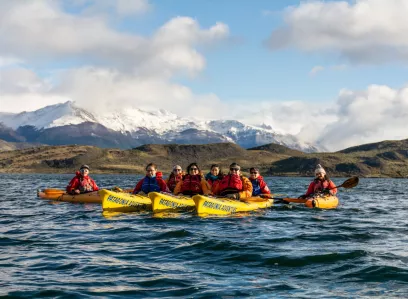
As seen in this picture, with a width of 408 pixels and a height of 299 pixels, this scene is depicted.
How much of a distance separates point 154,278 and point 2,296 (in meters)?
2.84

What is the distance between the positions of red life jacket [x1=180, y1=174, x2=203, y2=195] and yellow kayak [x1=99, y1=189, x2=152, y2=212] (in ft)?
7.96

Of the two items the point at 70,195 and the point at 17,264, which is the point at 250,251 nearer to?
the point at 17,264

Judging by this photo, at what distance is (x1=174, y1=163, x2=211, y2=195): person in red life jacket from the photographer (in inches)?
970

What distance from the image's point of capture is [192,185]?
25297 millimetres

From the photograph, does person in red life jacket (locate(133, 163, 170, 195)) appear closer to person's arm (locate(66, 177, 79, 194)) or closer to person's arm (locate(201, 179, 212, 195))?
person's arm (locate(201, 179, 212, 195))

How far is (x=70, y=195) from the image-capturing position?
29797 millimetres

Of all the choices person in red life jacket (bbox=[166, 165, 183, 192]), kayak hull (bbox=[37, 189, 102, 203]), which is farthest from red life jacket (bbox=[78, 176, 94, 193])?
person in red life jacket (bbox=[166, 165, 183, 192])

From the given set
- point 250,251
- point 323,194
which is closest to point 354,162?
point 323,194

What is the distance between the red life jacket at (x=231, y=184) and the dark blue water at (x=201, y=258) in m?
4.07

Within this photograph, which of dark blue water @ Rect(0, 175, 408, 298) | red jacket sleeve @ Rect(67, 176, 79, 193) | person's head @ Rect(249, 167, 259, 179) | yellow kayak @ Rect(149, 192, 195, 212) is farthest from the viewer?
red jacket sleeve @ Rect(67, 176, 79, 193)

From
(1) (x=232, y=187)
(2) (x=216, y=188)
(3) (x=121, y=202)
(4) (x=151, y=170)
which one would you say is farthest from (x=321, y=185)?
(3) (x=121, y=202)

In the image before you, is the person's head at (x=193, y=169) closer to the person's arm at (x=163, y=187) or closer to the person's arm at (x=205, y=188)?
the person's arm at (x=205, y=188)

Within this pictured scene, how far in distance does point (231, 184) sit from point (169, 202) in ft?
11.0

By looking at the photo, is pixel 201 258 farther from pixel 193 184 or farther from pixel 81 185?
pixel 81 185
